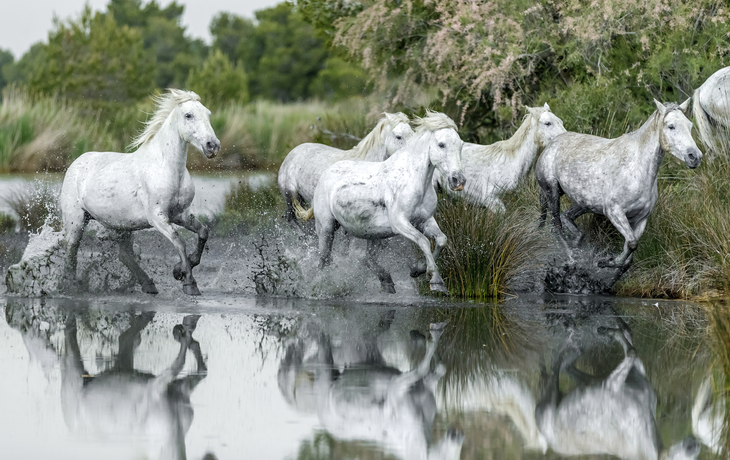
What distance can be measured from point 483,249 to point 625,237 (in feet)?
4.57

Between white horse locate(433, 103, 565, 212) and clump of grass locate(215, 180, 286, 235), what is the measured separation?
369cm

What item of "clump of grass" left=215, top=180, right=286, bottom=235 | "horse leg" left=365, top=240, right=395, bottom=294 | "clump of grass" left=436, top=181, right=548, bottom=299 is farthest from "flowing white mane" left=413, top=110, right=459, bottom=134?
"clump of grass" left=215, top=180, right=286, bottom=235

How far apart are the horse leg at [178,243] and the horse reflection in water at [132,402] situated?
9.96 feet

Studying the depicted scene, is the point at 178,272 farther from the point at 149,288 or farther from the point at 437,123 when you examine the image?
the point at 437,123

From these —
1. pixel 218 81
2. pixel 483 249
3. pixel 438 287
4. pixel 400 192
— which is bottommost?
pixel 438 287

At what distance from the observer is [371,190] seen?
9.89 m

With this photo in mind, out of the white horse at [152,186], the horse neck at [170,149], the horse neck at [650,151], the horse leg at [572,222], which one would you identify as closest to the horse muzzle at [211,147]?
the white horse at [152,186]

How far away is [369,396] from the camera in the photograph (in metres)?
5.73

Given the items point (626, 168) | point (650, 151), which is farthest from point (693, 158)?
point (626, 168)

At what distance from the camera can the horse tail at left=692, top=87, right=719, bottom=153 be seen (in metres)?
11.3

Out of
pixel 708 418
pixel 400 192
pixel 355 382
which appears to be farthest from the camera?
pixel 400 192

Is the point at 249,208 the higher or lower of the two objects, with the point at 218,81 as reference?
lower

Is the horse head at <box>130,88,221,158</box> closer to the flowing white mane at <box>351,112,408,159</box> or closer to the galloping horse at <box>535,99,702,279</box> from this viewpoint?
the flowing white mane at <box>351,112,408,159</box>

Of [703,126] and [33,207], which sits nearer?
[703,126]
